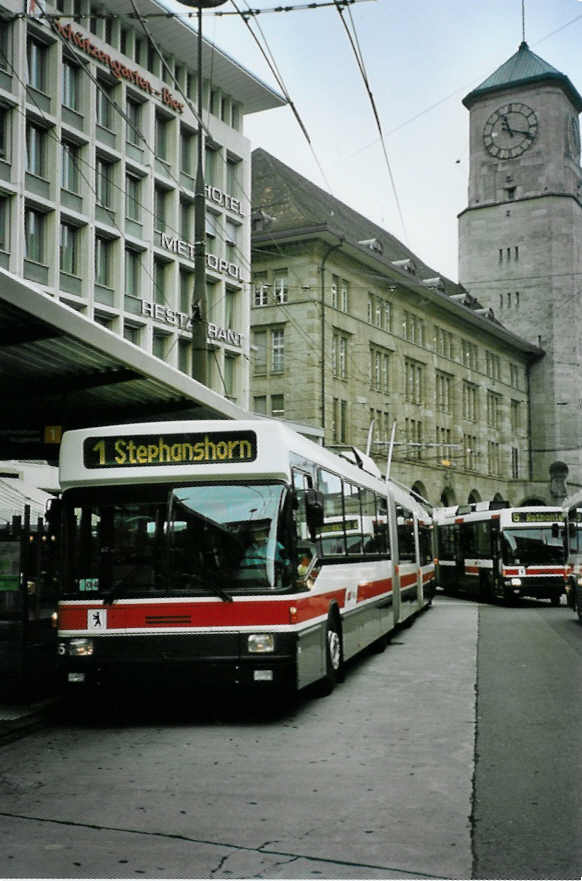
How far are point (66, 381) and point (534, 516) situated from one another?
66.4ft

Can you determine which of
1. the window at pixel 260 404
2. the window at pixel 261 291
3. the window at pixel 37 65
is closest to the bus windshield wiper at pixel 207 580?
the window at pixel 37 65

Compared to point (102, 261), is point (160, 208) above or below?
above

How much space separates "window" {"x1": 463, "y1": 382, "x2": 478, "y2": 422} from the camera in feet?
259

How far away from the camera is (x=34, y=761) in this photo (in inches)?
324

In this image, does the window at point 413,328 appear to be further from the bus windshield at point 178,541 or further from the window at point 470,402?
the bus windshield at point 178,541

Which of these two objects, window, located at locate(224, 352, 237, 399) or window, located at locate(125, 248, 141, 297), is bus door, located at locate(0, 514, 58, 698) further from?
window, located at locate(224, 352, 237, 399)

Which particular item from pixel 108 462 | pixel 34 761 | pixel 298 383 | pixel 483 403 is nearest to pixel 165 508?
pixel 108 462

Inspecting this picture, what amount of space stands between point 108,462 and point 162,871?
18.3 feet

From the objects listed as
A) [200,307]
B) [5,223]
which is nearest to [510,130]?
[5,223]

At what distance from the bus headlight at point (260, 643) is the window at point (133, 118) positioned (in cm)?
3581

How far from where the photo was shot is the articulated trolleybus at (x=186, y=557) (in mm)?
9898

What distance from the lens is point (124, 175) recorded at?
42.5 m

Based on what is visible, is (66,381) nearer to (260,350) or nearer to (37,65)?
(37,65)

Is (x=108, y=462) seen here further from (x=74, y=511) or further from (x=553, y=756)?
(x=553, y=756)
